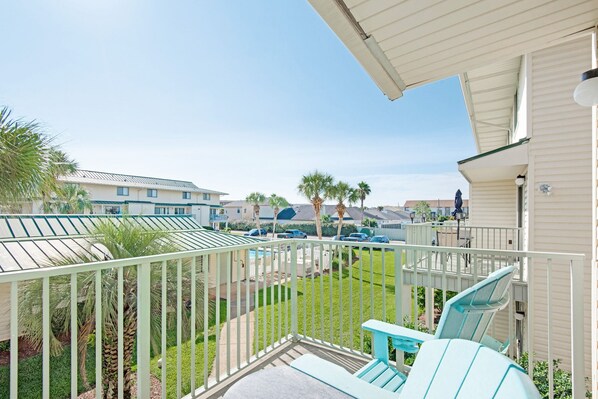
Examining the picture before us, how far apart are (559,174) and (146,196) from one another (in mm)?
31576

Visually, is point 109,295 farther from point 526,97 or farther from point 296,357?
point 526,97

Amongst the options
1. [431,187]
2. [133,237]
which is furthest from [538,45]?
[431,187]

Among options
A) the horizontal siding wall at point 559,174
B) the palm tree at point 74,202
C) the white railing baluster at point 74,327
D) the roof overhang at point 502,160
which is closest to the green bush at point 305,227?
the palm tree at point 74,202

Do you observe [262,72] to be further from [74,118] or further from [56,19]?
[74,118]

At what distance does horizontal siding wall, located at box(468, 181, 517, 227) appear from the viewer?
27.4 ft

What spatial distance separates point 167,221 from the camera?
1095 cm

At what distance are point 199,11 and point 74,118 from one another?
13.4 meters

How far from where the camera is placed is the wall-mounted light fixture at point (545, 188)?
5.27m

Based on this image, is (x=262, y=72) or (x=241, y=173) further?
(x=241, y=173)

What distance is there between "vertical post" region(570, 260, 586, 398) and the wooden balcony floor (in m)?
1.48

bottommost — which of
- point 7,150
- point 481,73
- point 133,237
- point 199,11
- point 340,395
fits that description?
point 340,395

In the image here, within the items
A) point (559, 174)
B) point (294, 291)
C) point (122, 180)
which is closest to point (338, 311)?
point (559, 174)

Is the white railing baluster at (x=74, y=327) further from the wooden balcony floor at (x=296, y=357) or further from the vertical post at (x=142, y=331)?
the wooden balcony floor at (x=296, y=357)

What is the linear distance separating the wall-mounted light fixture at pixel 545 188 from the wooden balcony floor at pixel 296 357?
15.3 ft
